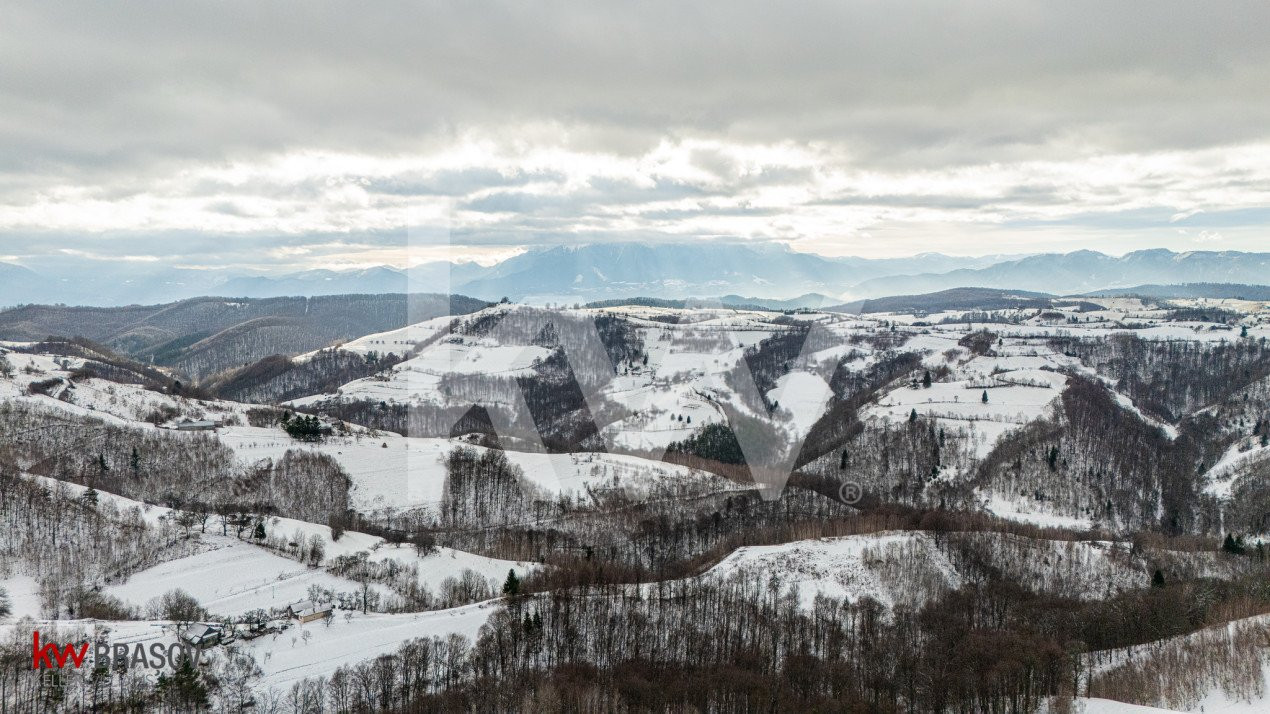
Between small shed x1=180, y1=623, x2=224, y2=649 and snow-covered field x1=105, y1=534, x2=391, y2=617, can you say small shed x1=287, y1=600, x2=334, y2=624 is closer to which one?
snow-covered field x1=105, y1=534, x2=391, y2=617

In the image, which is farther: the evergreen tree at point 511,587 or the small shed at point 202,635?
the evergreen tree at point 511,587

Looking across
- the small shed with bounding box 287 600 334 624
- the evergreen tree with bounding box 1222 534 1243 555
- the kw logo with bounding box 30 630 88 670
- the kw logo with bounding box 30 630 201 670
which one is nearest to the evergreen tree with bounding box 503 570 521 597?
the small shed with bounding box 287 600 334 624

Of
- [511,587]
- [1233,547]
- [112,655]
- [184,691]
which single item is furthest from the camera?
[1233,547]

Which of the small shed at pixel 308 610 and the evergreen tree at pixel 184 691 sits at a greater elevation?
Result: the evergreen tree at pixel 184 691

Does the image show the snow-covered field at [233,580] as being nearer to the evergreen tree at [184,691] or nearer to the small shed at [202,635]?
the small shed at [202,635]

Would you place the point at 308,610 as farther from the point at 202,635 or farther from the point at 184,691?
the point at 184,691

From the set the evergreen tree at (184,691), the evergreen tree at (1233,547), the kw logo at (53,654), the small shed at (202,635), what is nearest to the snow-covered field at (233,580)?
the small shed at (202,635)

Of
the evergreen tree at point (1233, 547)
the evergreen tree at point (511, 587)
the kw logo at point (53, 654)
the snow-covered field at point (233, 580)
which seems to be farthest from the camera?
A: the evergreen tree at point (1233, 547)

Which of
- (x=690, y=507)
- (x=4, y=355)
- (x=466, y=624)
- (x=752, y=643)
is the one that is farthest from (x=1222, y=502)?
(x=4, y=355)

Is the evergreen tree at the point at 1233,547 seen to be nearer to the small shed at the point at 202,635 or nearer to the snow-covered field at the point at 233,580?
the snow-covered field at the point at 233,580

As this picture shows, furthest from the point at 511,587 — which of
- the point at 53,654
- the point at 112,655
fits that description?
the point at 53,654

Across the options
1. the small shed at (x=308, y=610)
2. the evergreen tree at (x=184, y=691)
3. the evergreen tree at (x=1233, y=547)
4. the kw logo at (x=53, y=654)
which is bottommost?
the evergreen tree at (x=1233, y=547)

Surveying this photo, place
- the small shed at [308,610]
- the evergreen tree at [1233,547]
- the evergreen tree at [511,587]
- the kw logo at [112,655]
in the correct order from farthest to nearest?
1. the evergreen tree at [1233,547]
2. the evergreen tree at [511,587]
3. the small shed at [308,610]
4. the kw logo at [112,655]
